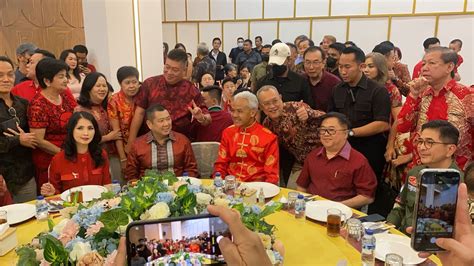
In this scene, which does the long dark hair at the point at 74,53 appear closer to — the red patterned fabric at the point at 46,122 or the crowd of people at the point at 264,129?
the crowd of people at the point at 264,129

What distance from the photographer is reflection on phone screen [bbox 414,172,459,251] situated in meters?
1.21

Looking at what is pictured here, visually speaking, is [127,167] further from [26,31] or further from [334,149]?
[26,31]

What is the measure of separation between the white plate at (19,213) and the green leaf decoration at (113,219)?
0.95 m

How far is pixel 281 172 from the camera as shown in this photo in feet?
12.6

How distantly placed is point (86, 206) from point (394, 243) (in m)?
1.45

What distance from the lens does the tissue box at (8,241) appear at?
6.21 feet

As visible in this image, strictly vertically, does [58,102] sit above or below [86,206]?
above

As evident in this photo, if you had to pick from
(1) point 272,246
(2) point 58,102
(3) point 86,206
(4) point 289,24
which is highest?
(4) point 289,24

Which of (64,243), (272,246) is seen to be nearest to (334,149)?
(272,246)

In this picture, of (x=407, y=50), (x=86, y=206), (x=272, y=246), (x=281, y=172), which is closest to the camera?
(x=272, y=246)

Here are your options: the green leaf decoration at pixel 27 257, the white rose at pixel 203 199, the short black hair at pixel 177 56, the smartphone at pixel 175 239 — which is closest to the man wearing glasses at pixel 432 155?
the white rose at pixel 203 199

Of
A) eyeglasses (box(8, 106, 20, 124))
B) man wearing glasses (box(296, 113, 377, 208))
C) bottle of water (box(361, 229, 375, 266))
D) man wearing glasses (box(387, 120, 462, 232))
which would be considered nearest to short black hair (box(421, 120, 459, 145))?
man wearing glasses (box(387, 120, 462, 232))

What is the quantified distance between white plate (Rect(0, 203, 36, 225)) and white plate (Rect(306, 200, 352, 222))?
1.58 metres

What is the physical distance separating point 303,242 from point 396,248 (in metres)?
0.43
